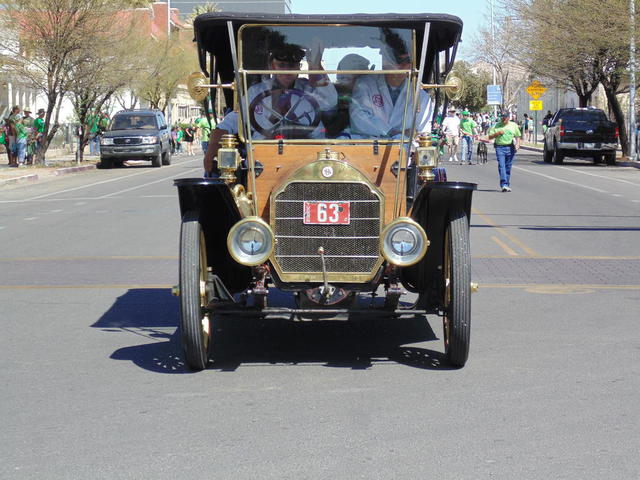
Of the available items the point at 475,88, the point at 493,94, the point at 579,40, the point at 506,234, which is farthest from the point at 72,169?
the point at 475,88

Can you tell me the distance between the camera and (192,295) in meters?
6.84

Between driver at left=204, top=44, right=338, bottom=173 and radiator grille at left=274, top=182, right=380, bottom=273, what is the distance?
747mm

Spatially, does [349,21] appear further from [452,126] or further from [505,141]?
[452,126]

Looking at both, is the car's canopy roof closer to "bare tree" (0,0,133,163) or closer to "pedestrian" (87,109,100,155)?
"bare tree" (0,0,133,163)

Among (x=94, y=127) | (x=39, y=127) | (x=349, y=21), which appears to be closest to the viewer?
(x=349, y=21)

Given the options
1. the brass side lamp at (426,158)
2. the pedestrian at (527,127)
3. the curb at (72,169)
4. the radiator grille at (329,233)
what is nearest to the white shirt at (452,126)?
the curb at (72,169)

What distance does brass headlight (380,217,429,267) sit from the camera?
267 inches

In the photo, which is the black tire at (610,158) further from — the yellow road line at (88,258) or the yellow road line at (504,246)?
the yellow road line at (88,258)

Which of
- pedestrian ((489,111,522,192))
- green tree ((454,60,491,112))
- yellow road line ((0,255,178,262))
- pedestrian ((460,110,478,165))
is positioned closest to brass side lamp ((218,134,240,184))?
yellow road line ((0,255,178,262))

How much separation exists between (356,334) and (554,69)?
128 feet

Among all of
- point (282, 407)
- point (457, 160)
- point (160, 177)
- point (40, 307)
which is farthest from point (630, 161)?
point (282, 407)

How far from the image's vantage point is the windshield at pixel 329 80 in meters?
7.63

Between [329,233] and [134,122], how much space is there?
3406 cm

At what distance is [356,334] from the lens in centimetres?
848
